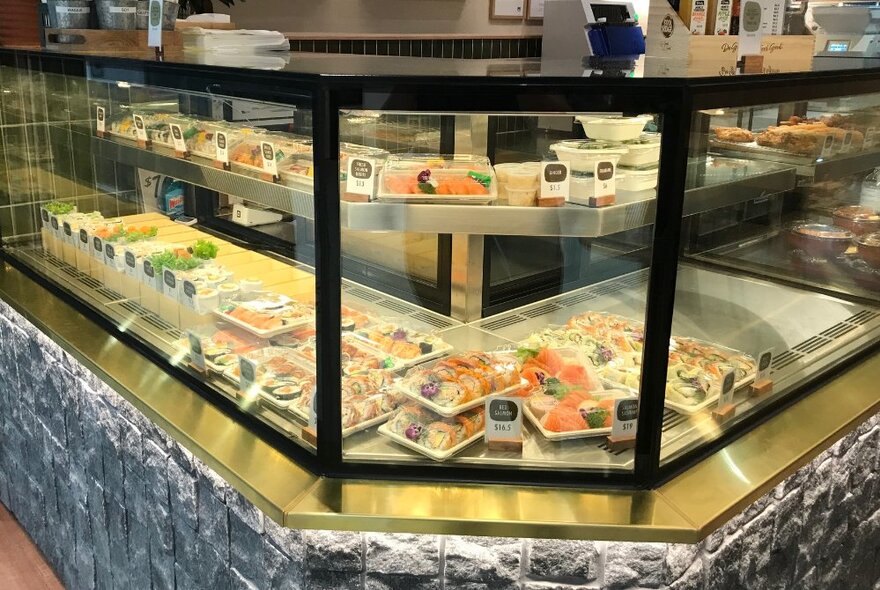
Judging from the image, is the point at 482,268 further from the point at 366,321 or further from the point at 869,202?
the point at 869,202

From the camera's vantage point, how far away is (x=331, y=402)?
162 cm

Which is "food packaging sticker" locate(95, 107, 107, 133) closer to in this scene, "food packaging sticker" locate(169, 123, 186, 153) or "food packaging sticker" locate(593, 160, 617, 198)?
"food packaging sticker" locate(169, 123, 186, 153)

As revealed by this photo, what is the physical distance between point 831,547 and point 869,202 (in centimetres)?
123

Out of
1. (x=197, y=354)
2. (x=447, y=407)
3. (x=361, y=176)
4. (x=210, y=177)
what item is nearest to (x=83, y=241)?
(x=210, y=177)

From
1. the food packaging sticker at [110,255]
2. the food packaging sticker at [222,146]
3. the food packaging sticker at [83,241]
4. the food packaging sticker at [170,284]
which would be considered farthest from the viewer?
the food packaging sticker at [83,241]

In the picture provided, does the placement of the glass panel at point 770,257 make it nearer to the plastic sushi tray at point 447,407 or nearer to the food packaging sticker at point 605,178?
the food packaging sticker at point 605,178

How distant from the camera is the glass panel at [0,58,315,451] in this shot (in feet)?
6.19

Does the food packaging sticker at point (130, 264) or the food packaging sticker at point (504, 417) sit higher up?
the food packaging sticker at point (130, 264)

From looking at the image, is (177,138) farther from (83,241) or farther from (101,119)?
(83,241)

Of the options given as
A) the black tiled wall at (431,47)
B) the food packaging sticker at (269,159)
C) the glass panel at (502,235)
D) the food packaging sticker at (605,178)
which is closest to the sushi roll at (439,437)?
the glass panel at (502,235)

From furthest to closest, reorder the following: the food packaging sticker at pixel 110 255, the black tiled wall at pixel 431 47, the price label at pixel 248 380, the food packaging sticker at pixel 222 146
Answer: the black tiled wall at pixel 431 47 → the food packaging sticker at pixel 110 255 → the food packaging sticker at pixel 222 146 → the price label at pixel 248 380

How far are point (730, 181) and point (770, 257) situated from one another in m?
0.73

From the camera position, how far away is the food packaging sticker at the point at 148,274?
2.48 m

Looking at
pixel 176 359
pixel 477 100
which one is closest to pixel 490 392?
pixel 477 100
